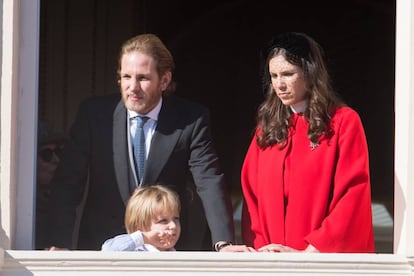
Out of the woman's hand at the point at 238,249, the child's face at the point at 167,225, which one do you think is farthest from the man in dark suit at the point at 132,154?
the child's face at the point at 167,225

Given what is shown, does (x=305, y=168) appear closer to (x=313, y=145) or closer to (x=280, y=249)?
(x=313, y=145)

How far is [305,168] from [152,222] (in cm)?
64

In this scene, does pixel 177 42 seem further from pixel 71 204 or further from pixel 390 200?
pixel 71 204

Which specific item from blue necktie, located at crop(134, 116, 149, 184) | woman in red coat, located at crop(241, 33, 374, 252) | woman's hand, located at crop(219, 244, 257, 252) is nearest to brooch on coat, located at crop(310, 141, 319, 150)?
woman in red coat, located at crop(241, 33, 374, 252)

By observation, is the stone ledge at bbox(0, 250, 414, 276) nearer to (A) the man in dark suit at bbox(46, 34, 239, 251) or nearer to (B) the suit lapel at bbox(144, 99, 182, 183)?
Answer: (A) the man in dark suit at bbox(46, 34, 239, 251)

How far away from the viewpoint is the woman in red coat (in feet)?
21.3

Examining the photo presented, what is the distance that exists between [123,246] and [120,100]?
676 mm

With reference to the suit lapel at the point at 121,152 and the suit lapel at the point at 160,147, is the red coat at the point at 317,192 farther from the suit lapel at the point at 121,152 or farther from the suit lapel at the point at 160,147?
the suit lapel at the point at 121,152

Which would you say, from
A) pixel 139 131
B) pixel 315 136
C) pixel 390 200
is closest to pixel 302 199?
pixel 315 136

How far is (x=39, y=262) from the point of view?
20.8ft

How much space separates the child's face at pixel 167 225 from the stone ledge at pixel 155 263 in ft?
0.48

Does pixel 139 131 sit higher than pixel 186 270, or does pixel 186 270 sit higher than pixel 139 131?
pixel 139 131

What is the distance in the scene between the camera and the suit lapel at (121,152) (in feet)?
22.0

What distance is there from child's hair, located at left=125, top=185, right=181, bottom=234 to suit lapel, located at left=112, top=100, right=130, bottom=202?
9.5 inches
